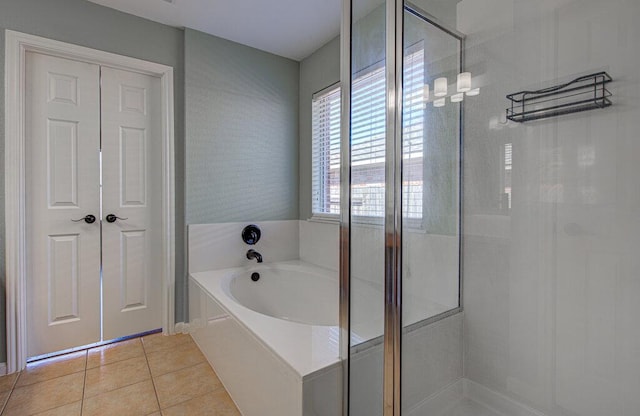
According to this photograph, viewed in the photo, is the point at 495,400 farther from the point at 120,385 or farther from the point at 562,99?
the point at 120,385

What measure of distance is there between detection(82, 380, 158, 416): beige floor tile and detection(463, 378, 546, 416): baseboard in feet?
5.06

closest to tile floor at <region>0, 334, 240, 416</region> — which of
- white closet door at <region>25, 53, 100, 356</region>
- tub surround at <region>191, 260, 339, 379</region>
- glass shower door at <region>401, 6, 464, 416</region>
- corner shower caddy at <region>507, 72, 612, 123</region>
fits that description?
white closet door at <region>25, 53, 100, 356</region>

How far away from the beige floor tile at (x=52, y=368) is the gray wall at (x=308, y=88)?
6.49ft

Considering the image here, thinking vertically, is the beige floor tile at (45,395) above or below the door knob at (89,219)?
below

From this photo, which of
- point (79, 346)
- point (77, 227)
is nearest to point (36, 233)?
point (77, 227)

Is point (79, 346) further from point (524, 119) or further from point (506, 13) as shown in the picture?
point (506, 13)

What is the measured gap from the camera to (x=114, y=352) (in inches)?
87.1

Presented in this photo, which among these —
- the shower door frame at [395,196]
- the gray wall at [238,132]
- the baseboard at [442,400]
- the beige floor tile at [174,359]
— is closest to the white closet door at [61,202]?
the beige floor tile at [174,359]

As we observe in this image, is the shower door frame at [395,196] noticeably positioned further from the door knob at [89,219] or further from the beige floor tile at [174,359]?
the door knob at [89,219]

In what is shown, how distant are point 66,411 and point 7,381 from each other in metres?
0.62

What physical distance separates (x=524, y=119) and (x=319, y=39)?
2079 millimetres

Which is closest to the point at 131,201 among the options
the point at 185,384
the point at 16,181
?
the point at 16,181

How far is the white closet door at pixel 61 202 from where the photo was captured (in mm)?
2066

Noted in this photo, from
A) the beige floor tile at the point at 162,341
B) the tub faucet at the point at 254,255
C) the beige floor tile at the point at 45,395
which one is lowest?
the beige floor tile at the point at 45,395
